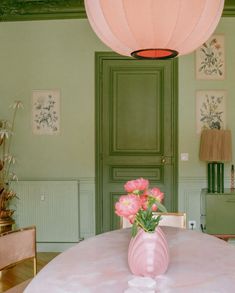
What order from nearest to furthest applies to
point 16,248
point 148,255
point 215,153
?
point 148,255 < point 16,248 < point 215,153

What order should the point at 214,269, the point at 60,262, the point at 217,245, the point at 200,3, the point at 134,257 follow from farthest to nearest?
the point at 217,245 → the point at 60,262 → the point at 214,269 → the point at 134,257 → the point at 200,3

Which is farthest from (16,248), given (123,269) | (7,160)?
(7,160)

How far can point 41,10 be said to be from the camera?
478cm

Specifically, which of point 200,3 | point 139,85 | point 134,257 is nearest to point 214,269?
point 134,257

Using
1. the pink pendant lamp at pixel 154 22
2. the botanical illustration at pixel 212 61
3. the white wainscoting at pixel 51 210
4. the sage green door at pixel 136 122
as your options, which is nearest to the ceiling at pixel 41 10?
the botanical illustration at pixel 212 61

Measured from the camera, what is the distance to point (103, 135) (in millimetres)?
4863

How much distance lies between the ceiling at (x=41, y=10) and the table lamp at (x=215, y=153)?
5.01 feet

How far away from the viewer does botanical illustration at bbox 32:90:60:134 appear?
4848 millimetres

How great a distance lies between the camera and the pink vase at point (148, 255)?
1682 millimetres

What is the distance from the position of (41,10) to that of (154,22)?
11.8ft

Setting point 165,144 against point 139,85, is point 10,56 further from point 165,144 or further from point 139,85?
point 165,144

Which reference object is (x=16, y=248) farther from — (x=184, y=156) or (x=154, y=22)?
(x=184, y=156)

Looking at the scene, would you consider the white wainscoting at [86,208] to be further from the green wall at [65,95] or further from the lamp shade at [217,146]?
the lamp shade at [217,146]

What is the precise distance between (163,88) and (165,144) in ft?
2.28
